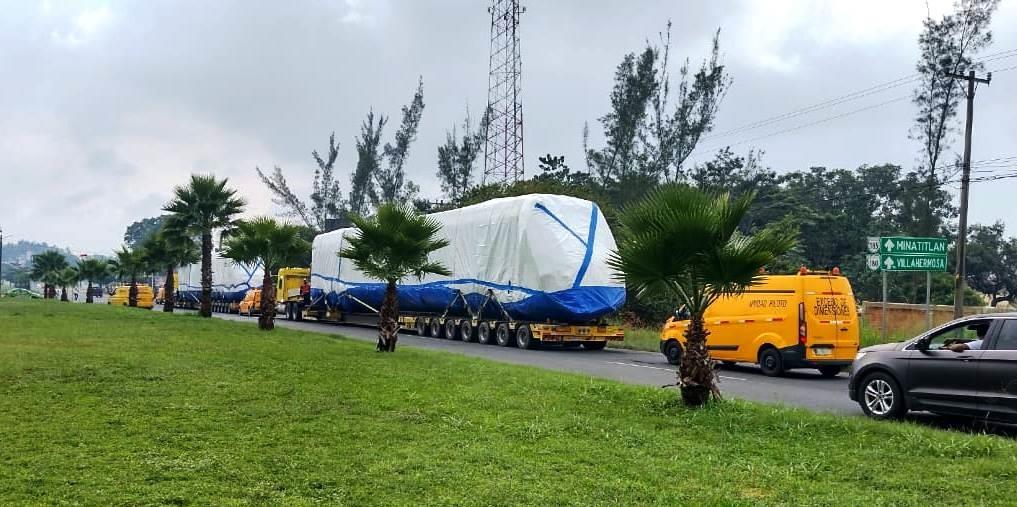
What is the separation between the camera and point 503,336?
25203mm

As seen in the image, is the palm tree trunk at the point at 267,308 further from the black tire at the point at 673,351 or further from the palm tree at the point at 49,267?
the palm tree at the point at 49,267

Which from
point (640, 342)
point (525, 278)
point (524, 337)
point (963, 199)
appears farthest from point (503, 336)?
point (963, 199)

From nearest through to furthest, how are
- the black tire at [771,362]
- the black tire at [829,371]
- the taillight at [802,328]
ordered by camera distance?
the taillight at [802,328] < the black tire at [771,362] < the black tire at [829,371]

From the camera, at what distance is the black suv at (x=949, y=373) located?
370 inches

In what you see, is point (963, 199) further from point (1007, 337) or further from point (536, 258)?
point (1007, 337)

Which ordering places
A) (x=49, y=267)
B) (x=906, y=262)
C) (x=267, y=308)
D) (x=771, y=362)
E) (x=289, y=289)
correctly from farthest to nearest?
(x=49, y=267) → (x=289, y=289) → (x=267, y=308) → (x=906, y=262) → (x=771, y=362)

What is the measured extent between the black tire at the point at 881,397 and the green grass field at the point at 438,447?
1749mm

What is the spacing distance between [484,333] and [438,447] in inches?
743

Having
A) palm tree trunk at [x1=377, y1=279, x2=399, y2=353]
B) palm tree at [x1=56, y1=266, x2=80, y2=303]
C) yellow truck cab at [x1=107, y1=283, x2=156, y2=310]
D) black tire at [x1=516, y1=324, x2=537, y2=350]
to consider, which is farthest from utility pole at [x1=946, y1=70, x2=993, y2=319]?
palm tree at [x1=56, y1=266, x2=80, y2=303]

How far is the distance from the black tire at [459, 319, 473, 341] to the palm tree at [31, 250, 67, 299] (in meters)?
58.2

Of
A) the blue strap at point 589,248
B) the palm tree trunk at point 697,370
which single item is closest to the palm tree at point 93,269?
the blue strap at point 589,248

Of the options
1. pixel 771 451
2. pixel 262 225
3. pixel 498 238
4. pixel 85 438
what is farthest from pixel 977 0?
pixel 85 438

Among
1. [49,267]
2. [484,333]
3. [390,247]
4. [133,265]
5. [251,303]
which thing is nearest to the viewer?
[390,247]

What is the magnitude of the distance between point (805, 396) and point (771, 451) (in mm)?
6739
